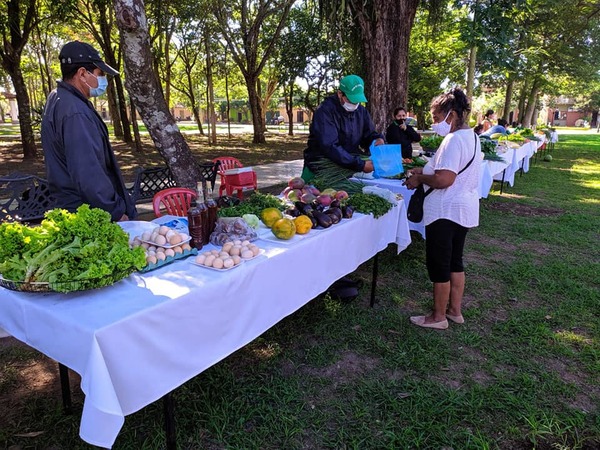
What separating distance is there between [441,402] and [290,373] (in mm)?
1022

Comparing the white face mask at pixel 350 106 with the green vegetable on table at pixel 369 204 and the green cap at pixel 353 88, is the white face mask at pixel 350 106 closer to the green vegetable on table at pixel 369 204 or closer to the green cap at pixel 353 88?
the green cap at pixel 353 88

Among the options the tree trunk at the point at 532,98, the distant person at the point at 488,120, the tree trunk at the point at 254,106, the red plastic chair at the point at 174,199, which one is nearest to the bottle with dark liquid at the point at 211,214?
the red plastic chair at the point at 174,199

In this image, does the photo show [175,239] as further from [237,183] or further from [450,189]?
[237,183]

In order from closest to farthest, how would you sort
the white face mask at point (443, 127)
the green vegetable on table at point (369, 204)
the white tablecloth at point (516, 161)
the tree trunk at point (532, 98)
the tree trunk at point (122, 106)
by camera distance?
the white face mask at point (443, 127)
the green vegetable on table at point (369, 204)
the white tablecloth at point (516, 161)
the tree trunk at point (122, 106)
the tree trunk at point (532, 98)

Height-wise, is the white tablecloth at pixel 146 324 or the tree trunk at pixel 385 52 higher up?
the tree trunk at pixel 385 52

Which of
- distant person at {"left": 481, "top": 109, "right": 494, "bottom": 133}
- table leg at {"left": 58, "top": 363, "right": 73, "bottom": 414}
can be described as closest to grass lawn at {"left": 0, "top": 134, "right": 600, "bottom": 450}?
table leg at {"left": 58, "top": 363, "right": 73, "bottom": 414}

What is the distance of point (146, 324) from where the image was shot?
5.35 ft

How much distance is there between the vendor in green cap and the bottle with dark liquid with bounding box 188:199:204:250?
71.2 inches

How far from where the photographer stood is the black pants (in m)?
3.12

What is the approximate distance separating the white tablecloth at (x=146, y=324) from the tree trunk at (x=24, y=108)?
12.7 m

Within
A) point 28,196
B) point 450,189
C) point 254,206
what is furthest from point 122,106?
point 450,189

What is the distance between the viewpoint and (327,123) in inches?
151

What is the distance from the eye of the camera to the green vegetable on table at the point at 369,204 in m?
3.31

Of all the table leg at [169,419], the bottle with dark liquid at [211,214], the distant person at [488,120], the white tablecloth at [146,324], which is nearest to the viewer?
the white tablecloth at [146,324]
